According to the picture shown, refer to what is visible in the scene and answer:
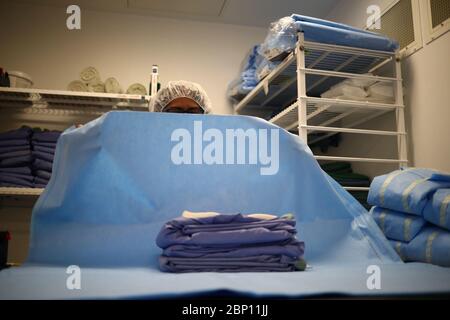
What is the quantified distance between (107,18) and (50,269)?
2.01 m

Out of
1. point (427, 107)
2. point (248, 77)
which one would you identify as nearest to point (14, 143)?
point (248, 77)

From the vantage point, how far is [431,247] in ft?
2.66

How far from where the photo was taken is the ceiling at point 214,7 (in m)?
2.16

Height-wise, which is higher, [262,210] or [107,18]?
[107,18]

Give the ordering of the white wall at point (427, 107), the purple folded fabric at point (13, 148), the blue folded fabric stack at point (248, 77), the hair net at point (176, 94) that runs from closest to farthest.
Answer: the white wall at point (427, 107) < the hair net at point (176, 94) < the purple folded fabric at point (13, 148) < the blue folded fabric stack at point (248, 77)

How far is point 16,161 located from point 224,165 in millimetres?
1406

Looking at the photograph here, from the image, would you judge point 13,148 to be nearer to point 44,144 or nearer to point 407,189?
point 44,144

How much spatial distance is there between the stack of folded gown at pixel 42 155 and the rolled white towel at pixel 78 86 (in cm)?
30

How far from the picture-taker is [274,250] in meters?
0.65

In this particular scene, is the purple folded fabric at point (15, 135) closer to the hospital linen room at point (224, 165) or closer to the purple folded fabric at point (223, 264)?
the hospital linen room at point (224, 165)

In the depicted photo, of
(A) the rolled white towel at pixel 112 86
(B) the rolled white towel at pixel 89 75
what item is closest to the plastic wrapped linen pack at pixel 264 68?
(A) the rolled white towel at pixel 112 86
